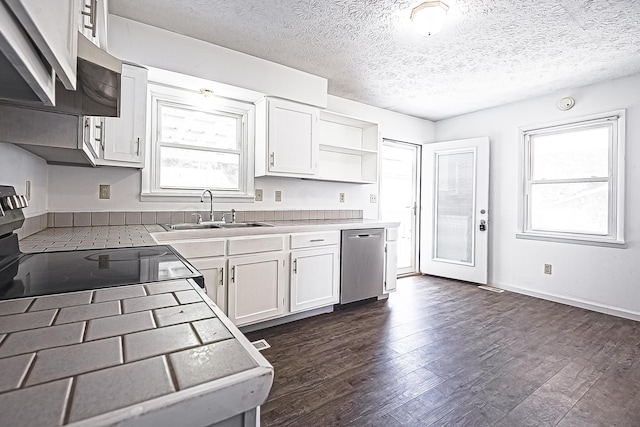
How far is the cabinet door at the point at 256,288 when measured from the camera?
8.23ft

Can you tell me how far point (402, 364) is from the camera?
2152 mm

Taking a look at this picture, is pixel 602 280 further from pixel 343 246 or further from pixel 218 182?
pixel 218 182

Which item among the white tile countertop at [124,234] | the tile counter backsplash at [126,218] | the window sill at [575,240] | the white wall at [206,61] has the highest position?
the white wall at [206,61]

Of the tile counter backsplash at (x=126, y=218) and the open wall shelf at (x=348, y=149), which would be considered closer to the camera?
the tile counter backsplash at (x=126, y=218)

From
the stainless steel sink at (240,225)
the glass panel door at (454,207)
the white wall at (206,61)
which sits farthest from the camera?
the glass panel door at (454,207)

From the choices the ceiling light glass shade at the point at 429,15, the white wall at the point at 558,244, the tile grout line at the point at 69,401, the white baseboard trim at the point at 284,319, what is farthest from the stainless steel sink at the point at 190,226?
the white wall at the point at 558,244

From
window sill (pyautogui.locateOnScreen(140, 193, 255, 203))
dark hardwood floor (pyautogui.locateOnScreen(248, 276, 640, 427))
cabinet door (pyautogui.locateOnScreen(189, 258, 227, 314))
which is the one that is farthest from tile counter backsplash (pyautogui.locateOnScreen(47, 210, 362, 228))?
dark hardwood floor (pyautogui.locateOnScreen(248, 276, 640, 427))

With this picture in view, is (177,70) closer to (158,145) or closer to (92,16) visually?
(158,145)

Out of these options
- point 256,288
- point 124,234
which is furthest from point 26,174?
point 256,288

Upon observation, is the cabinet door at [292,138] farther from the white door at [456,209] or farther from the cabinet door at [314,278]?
the white door at [456,209]

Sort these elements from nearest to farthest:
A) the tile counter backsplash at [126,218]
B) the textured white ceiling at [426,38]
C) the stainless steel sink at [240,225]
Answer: the tile counter backsplash at [126,218] → the textured white ceiling at [426,38] → the stainless steel sink at [240,225]

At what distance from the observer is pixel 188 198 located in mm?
2871

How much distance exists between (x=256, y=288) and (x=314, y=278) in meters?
0.58

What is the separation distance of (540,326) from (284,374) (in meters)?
2.36
